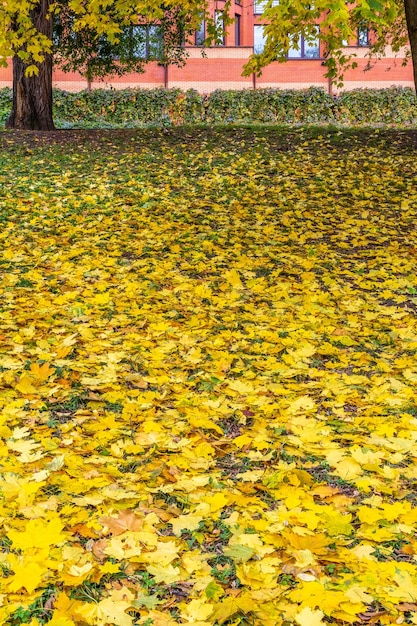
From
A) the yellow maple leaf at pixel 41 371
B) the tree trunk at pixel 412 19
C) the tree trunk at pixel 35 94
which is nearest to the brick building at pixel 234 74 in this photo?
the tree trunk at pixel 35 94

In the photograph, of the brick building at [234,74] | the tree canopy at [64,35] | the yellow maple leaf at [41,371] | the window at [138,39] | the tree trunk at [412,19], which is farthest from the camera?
the brick building at [234,74]

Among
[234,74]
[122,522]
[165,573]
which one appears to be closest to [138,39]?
[234,74]

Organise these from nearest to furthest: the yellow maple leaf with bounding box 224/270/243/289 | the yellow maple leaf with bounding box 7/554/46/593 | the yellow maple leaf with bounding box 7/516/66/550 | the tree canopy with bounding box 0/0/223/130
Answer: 1. the yellow maple leaf with bounding box 7/554/46/593
2. the yellow maple leaf with bounding box 7/516/66/550
3. the yellow maple leaf with bounding box 224/270/243/289
4. the tree canopy with bounding box 0/0/223/130

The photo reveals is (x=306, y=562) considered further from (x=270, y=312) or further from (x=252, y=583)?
(x=270, y=312)

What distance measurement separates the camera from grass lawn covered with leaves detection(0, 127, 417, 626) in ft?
7.11

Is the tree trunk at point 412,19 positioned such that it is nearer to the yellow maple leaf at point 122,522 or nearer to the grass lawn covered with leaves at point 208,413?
the grass lawn covered with leaves at point 208,413

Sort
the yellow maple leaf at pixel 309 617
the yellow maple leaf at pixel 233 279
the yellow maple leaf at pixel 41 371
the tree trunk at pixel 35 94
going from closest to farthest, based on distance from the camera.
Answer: the yellow maple leaf at pixel 309 617 → the yellow maple leaf at pixel 41 371 → the yellow maple leaf at pixel 233 279 → the tree trunk at pixel 35 94

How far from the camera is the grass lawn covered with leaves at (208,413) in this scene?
2166 mm

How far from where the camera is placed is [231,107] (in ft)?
74.2

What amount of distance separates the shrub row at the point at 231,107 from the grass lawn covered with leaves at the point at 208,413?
14.8 meters

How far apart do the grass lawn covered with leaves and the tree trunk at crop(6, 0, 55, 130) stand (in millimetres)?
5743

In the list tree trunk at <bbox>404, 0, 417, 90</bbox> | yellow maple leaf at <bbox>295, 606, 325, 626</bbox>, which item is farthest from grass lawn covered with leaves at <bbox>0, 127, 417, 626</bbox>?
tree trunk at <bbox>404, 0, 417, 90</bbox>

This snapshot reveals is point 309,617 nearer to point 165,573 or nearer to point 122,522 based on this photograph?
point 165,573

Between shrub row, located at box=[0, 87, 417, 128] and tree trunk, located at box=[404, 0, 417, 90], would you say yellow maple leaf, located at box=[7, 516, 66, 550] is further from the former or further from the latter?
shrub row, located at box=[0, 87, 417, 128]
